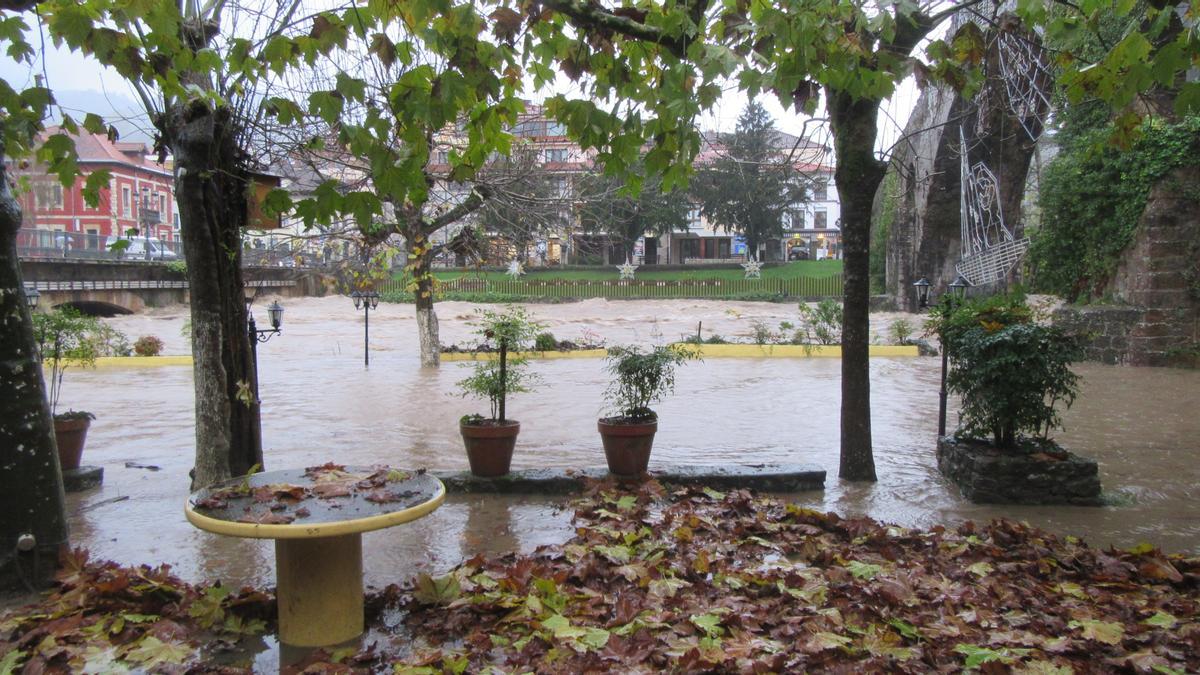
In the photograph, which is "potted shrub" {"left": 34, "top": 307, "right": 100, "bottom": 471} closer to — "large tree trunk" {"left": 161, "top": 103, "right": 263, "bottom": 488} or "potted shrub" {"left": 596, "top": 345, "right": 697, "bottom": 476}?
"large tree trunk" {"left": 161, "top": 103, "right": 263, "bottom": 488}

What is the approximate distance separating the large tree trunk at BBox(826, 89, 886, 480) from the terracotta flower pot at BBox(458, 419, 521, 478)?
9.13 feet

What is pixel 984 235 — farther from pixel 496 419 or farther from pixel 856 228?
pixel 496 419

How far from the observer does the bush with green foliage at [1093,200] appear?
16766mm

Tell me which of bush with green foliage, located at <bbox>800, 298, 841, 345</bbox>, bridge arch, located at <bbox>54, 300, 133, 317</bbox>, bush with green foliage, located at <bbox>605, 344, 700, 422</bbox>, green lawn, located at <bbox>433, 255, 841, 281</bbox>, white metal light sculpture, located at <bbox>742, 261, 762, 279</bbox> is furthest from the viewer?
white metal light sculpture, located at <bbox>742, 261, 762, 279</bbox>

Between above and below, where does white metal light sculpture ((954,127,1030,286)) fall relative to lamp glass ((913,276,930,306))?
above

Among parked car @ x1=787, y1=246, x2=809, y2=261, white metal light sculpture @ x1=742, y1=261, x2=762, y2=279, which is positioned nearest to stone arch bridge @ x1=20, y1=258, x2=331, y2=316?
white metal light sculpture @ x1=742, y1=261, x2=762, y2=279

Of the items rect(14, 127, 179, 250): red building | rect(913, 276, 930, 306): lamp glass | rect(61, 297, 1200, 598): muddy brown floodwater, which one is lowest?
rect(61, 297, 1200, 598): muddy brown floodwater

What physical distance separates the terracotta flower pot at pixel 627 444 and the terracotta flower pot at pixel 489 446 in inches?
29.9

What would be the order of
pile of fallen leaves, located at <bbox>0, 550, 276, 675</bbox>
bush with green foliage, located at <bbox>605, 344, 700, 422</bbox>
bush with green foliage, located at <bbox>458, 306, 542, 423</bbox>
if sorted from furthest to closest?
1. bush with green foliage, located at <bbox>458, 306, 542, 423</bbox>
2. bush with green foliage, located at <bbox>605, 344, 700, 422</bbox>
3. pile of fallen leaves, located at <bbox>0, 550, 276, 675</bbox>

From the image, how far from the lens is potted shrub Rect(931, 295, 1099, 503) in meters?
6.75

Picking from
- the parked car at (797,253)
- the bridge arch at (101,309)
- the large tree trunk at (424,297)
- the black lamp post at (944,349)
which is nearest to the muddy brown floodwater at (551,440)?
the black lamp post at (944,349)

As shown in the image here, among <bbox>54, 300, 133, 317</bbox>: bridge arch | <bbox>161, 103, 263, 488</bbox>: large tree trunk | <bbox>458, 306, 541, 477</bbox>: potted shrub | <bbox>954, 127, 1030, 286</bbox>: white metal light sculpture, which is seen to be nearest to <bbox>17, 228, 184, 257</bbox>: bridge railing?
<bbox>54, 300, 133, 317</bbox>: bridge arch

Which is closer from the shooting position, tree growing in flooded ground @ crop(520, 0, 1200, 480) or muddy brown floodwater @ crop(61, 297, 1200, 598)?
tree growing in flooded ground @ crop(520, 0, 1200, 480)

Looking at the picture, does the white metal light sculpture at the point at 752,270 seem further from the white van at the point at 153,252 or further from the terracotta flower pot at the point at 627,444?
the terracotta flower pot at the point at 627,444
